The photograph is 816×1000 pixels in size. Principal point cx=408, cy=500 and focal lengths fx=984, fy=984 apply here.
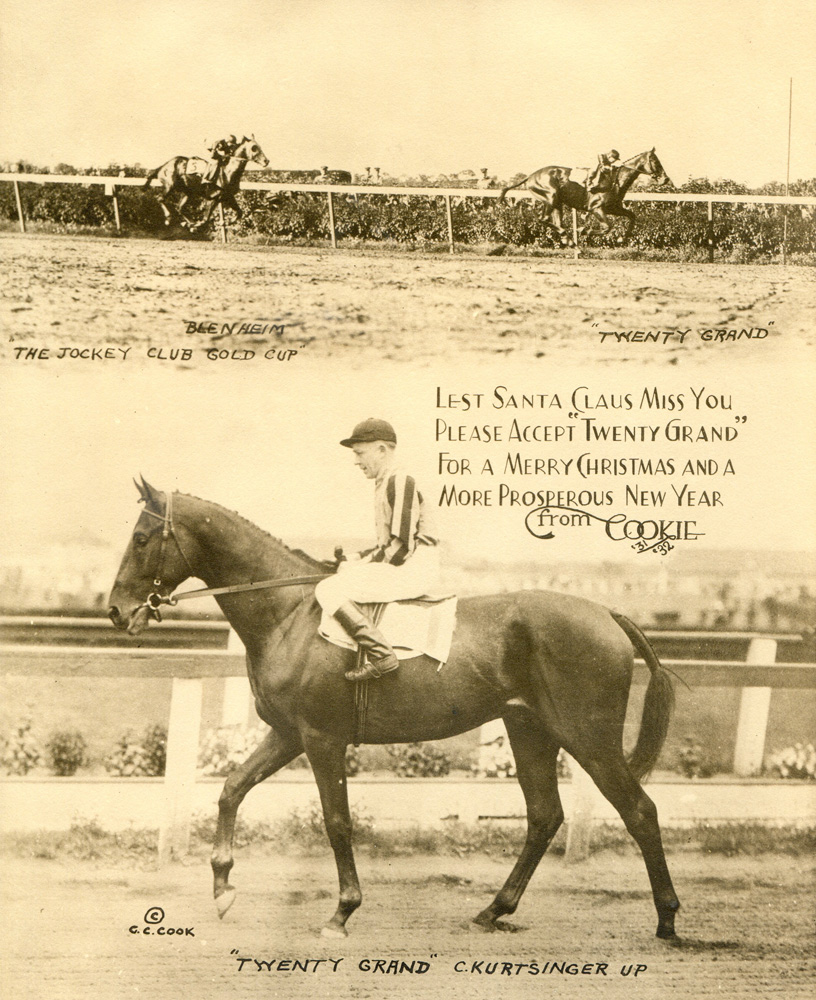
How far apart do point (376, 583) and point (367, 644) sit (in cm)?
26

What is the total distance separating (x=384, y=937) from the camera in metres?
4.24

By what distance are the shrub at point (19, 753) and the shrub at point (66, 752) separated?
2.5 inches

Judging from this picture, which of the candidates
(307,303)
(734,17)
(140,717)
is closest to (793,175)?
(734,17)

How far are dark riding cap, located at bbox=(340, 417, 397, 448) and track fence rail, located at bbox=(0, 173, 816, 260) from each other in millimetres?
923

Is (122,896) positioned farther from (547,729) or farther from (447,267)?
(447,267)

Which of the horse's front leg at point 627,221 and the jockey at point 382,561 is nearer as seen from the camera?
the jockey at point 382,561

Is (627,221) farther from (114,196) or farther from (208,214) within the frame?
(114,196)

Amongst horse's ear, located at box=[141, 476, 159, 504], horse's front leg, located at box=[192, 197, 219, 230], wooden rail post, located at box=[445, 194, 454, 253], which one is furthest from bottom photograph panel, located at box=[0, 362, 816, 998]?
horse's front leg, located at box=[192, 197, 219, 230]

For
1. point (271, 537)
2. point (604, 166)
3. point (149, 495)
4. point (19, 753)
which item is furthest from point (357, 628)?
point (604, 166)

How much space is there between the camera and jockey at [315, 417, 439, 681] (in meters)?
4.04

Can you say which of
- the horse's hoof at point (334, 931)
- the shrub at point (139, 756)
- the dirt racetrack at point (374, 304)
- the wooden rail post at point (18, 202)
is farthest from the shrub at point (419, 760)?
the wooden rail post at point (18, 202)

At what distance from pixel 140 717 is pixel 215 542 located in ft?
3.07

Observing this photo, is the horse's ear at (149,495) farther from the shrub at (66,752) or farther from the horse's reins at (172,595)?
the shrub at (66,752)

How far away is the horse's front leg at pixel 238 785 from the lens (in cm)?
415
